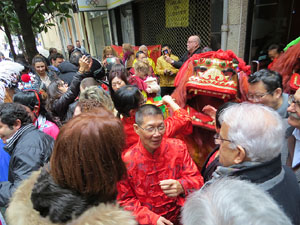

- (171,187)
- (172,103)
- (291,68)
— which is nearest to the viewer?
(171,187)

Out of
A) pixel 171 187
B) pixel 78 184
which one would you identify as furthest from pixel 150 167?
pixel 78 184

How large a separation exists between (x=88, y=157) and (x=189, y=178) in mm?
848

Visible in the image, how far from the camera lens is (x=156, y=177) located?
1.51 m

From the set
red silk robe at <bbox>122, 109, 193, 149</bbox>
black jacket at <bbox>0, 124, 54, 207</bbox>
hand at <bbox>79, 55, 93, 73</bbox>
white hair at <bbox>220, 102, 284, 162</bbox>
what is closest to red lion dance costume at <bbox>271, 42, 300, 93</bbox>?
red silk robe at <bbox>122, 109, 193, 149</bbox>

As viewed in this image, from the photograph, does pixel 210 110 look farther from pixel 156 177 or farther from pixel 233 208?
pixel 233 208

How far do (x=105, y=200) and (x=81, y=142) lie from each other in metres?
0.32

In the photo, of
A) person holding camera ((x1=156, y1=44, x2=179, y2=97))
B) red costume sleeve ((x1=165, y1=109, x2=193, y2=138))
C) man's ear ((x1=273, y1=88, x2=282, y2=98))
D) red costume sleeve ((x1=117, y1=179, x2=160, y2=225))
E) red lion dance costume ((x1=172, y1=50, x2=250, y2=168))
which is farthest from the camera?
person holding camera ((x1=156, y1=44, x2=179, y2=97))

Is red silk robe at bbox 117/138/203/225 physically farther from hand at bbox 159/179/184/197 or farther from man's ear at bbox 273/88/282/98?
man's ear at bbox 273/88/282/98

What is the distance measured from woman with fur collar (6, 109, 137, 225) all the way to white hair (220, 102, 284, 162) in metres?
0.63

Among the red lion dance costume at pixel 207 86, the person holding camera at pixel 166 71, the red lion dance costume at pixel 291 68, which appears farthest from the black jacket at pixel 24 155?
the person holding camera at pixel 166 71

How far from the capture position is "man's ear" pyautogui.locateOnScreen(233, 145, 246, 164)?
105 centimetres

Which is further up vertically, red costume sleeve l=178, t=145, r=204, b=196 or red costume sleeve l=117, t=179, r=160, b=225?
red costume sleeve l=178, t=145, r=204, b=196

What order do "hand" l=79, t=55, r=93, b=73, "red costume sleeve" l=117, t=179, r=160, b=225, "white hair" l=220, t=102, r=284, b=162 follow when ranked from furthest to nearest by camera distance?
1. "hand" l=79, t=55, r=93, b=73
2. "red costume sleeve" l=117, t=179, r=160, b=225
3. "white hair" l=220, t=102, r=284, b=162

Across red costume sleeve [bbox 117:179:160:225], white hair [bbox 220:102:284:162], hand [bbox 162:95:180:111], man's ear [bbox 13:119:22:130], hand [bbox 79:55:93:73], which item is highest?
hand [bbox 79:55:93:73]
